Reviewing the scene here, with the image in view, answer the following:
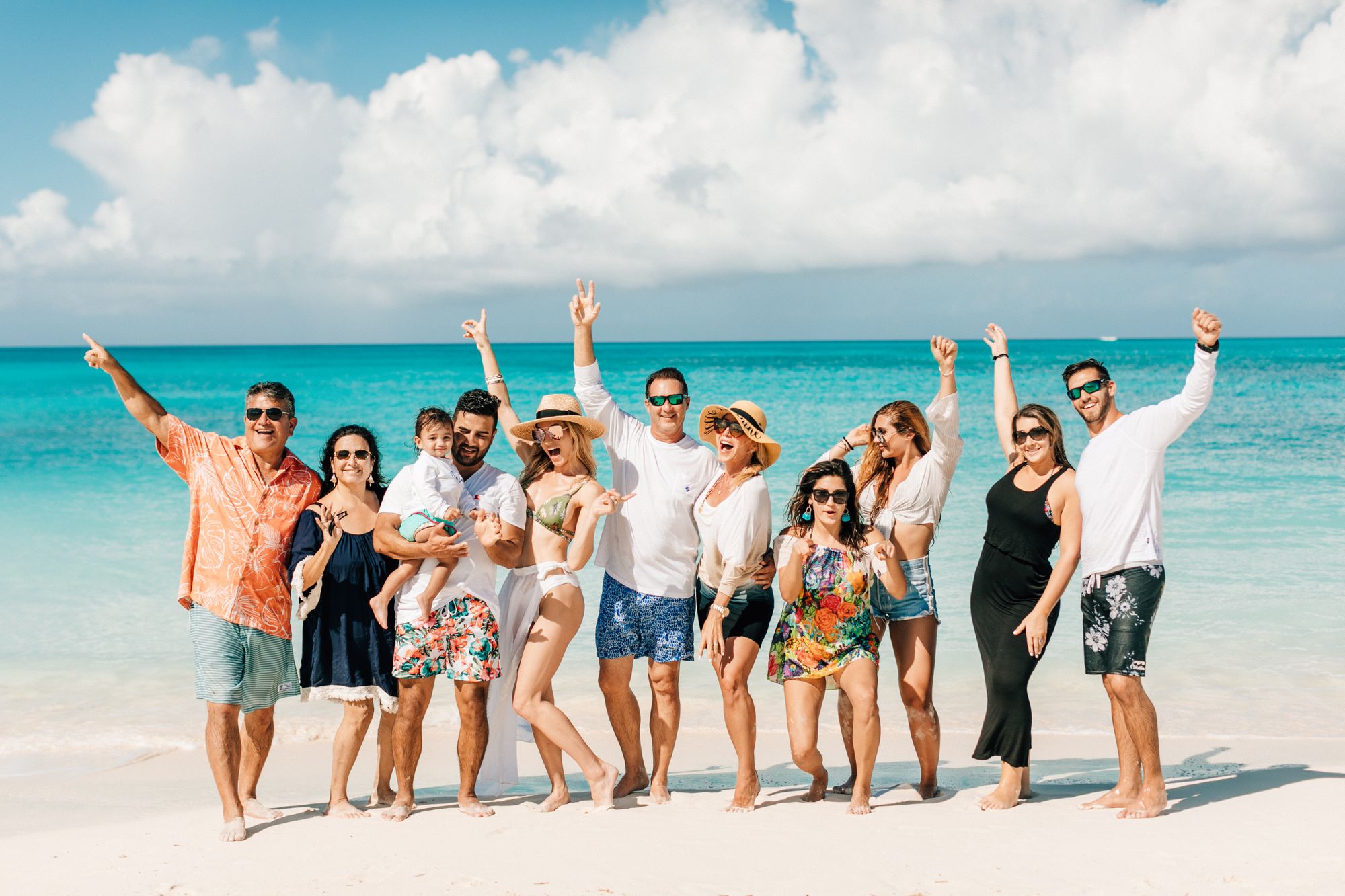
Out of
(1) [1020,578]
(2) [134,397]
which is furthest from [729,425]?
(2) [134,397]

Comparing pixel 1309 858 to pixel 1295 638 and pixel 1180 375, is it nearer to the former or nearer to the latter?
pixel 1295 638

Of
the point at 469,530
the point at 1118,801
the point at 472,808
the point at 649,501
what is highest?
the point at 649,501

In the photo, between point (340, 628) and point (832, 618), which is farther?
point (832, 618)

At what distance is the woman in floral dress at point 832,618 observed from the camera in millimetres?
4953

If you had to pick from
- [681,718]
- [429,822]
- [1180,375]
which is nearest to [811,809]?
[429,822]

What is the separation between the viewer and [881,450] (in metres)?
5.34

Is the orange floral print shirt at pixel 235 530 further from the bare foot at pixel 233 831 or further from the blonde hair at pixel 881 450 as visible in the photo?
the blonde hair at pixel 881 450

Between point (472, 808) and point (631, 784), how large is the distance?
834 millimetres

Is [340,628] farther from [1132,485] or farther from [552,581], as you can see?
[1132,485]

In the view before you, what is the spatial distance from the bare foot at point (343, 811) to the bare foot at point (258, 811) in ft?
0.87

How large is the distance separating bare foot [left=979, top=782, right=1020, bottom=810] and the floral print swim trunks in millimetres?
2492

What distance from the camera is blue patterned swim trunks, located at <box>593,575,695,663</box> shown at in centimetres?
520

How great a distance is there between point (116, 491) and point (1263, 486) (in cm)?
1972

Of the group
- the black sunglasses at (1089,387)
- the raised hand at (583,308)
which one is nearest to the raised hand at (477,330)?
the raised hand at (583,308)
